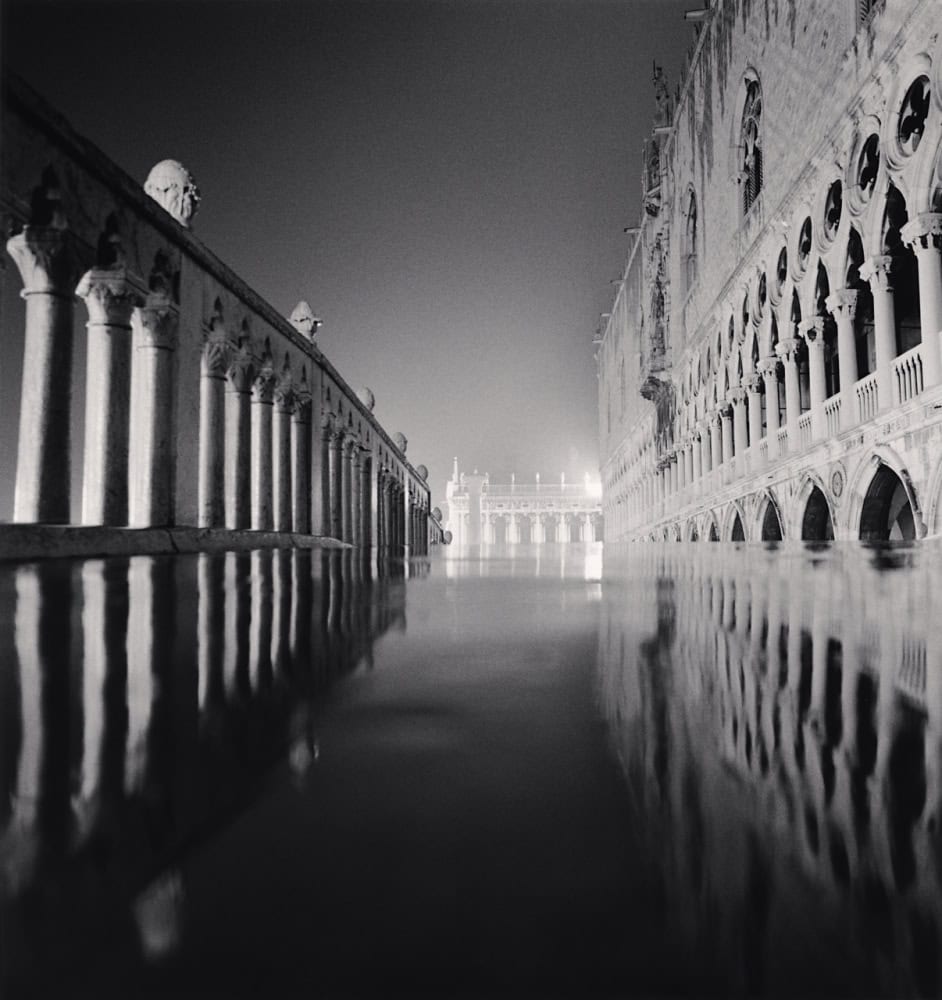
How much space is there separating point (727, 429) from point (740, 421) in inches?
43.3

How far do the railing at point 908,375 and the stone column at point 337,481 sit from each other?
742 centimetres

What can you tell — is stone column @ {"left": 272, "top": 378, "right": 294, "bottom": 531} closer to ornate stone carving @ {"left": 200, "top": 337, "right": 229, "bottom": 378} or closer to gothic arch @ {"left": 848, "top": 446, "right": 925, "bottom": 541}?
ornate stone carving @ {"left": 200, "top": 337, "right": 229, "bottom": 378}

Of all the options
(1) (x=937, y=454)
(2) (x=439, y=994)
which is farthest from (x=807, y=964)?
(1) (x=937, y=454)

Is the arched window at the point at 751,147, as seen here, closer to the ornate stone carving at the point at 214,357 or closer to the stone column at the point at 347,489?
the stone column at the point at 347,489

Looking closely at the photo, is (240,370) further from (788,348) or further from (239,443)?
(788,348)

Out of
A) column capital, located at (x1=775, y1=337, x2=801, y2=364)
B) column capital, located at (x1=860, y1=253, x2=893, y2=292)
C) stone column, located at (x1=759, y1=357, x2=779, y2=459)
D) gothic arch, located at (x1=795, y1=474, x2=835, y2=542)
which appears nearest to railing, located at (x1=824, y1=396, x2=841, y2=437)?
gothic arch, located at (x1=795, y1=474, x2=835, y2=542)

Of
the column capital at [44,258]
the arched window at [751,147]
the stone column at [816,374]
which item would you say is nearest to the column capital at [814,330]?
the stone column at [816,374]

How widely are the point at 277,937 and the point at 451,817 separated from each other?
0.13 metres

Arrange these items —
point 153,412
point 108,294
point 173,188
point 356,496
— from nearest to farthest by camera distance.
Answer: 1. point 108,294
2. point 153,412
3. point 173,188
4. point 356,496

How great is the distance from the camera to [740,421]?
15.4m

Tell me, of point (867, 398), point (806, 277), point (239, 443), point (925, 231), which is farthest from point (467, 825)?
point (806, 277)

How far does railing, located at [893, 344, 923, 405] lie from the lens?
8.02 m

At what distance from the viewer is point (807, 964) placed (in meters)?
0.32

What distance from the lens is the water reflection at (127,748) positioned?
328 millimetres
